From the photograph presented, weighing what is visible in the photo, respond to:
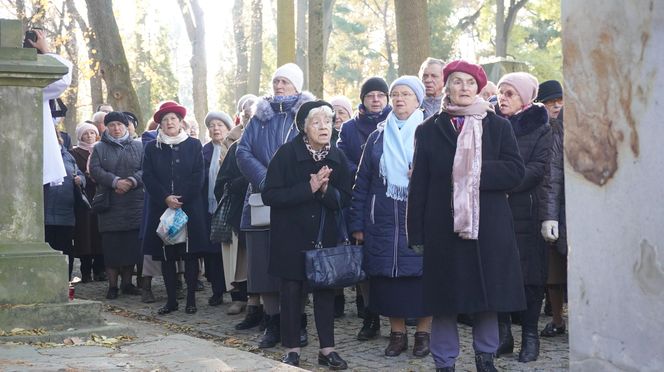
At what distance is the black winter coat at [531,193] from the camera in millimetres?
7645

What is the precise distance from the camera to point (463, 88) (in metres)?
6.30

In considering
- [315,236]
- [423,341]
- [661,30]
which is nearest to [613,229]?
[661,30]

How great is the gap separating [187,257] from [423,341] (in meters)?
3.42

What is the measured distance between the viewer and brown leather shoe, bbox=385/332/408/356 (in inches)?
307

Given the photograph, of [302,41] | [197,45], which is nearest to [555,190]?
[302,41]

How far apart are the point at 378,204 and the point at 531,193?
1080mm

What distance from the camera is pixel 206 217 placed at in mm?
10922

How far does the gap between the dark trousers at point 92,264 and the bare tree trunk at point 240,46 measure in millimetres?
27153

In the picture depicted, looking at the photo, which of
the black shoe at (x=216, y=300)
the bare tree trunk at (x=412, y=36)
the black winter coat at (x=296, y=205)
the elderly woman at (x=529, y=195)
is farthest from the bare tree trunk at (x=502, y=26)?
the black winter coat at (x=296, y=205)

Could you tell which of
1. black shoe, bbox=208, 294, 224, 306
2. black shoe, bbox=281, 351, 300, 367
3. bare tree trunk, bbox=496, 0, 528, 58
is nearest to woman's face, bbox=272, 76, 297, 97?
black shoe, bbox=281, 351, 300, 367

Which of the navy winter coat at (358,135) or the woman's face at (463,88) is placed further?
the navy winter coat at (358,135)

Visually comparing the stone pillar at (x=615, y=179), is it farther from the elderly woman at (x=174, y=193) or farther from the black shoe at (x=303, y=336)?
the elderly woman at (x=174, y=193)

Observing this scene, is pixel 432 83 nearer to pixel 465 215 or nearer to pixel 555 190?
pixel 555 190

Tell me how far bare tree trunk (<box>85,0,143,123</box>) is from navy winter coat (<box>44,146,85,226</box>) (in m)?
5.06
